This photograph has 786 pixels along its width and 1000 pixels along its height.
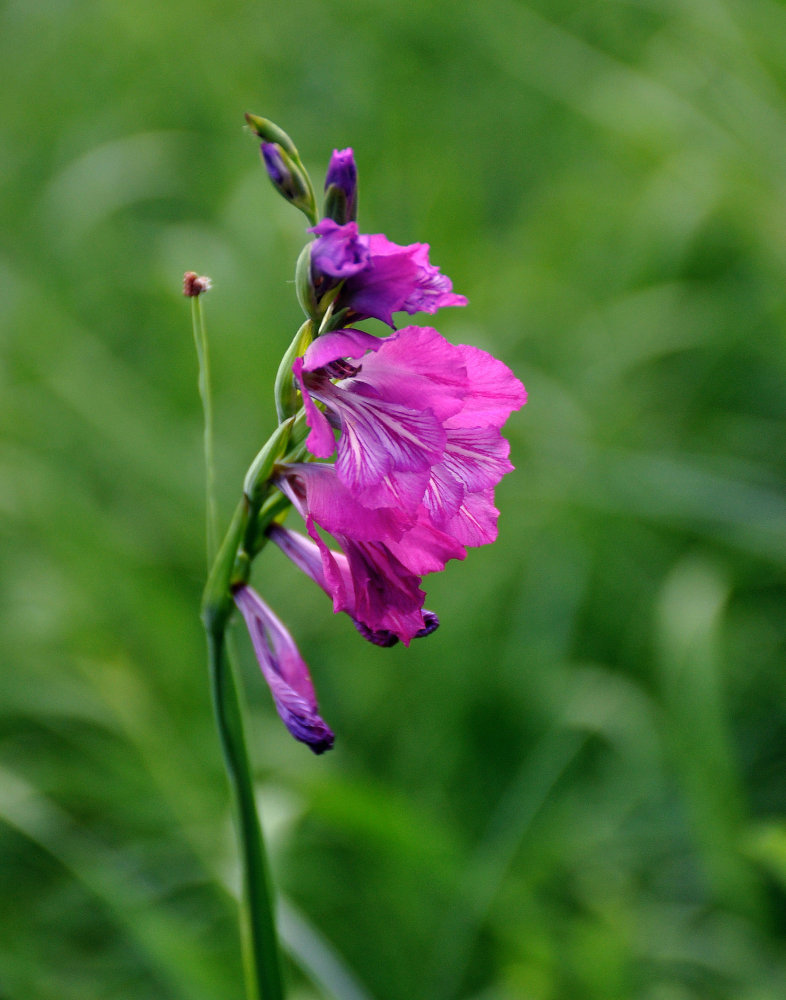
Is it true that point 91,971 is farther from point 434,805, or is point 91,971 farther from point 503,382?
point 503,382

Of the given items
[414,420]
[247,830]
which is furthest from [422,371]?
[247,830]

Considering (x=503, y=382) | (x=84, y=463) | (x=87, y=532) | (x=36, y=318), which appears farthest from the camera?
(x=84, y=463)

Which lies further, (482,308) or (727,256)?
(727,256)

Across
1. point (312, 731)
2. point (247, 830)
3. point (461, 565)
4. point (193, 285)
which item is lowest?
point (461, 565)

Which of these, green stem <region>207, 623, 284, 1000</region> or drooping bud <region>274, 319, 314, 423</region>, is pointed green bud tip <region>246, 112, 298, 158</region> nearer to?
drooping bud <region>274, 319, 314, 423</region>

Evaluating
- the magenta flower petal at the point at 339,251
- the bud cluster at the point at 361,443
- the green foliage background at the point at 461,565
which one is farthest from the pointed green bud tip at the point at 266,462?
the green foliage background at the point at 461,565

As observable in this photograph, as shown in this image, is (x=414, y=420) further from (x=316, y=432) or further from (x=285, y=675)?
(x=285, y=675)

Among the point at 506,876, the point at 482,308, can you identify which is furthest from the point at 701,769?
the point at 482,308
